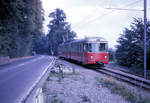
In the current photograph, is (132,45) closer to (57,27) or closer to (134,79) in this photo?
(134,79)

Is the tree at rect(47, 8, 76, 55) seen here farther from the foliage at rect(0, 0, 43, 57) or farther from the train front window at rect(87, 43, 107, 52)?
the train front window at rect(87, 43, 107, 52)

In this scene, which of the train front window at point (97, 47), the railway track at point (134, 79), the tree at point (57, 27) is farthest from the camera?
the tree at point (57, 27)

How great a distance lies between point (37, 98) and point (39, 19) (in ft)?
98.2

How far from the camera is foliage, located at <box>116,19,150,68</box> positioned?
54.5ft

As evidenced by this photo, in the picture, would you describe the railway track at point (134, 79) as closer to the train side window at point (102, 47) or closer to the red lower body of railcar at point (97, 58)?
the red lower body of railcar at point (97, 58)

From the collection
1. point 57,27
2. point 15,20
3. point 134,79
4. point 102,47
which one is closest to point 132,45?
point 102,47

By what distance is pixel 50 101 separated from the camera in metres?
5.36

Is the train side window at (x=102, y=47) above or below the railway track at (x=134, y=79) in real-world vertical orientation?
above

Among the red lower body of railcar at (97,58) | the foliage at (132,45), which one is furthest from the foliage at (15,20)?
the foliage at (132,45)

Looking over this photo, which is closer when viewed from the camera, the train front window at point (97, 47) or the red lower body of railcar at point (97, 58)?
the red lower body of railcar at point (97, 58)

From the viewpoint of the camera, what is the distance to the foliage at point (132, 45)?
16598 mm

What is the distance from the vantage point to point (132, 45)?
18266mm

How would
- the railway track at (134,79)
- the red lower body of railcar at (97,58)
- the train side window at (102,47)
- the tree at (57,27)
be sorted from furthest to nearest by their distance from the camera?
the tree at (57,27)
the train side window at (102,47)
the red lower body of railcar at (97,58)
the railway track at (134,79)

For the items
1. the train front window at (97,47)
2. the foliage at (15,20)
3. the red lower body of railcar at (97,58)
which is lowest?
the red lower body of railcar at (97,58)
